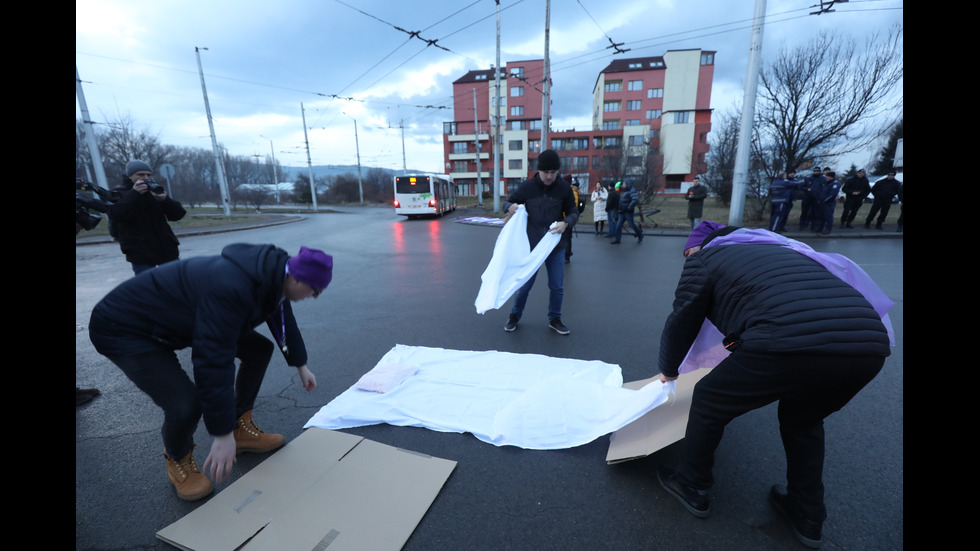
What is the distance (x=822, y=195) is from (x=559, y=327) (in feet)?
40.4

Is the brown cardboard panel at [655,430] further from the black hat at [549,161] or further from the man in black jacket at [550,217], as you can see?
the black hat at [549,161]

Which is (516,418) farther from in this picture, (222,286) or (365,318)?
(365,318)

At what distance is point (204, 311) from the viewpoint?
169 cm

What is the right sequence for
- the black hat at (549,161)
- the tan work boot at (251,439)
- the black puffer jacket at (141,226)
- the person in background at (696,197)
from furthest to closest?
1. the person in background at (696,197)
2. the black hat at (549,161)
3. the black puffer jacket at (141,226)
4. the tan work boot at (251,439)

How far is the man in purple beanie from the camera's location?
1700 mm

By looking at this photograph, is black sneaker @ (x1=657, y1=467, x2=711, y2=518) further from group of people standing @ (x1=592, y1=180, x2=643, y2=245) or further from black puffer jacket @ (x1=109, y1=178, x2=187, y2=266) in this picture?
group of people standing @ (x1=592, y1=180, x2=643, y2=245)

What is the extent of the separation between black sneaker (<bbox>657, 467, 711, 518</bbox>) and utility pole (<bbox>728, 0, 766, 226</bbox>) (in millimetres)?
11401

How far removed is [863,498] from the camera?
2.01 metres

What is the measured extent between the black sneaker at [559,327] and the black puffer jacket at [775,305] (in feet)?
8.25

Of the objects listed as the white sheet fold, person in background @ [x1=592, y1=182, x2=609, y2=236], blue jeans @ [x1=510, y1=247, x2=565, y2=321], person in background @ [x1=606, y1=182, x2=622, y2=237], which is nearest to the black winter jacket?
blue jeans @ [x1=510, y1=247, x2=565, y2=321]

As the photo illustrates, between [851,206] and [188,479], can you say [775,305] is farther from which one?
[851,206]

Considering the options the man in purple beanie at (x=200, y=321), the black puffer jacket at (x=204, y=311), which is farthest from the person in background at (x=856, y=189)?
the black puffer jacket at (x=204, y=311)

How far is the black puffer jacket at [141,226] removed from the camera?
3.99 meters

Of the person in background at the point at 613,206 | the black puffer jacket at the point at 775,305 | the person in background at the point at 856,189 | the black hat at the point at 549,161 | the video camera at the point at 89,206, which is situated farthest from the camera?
the person in background at the point at 856,189
